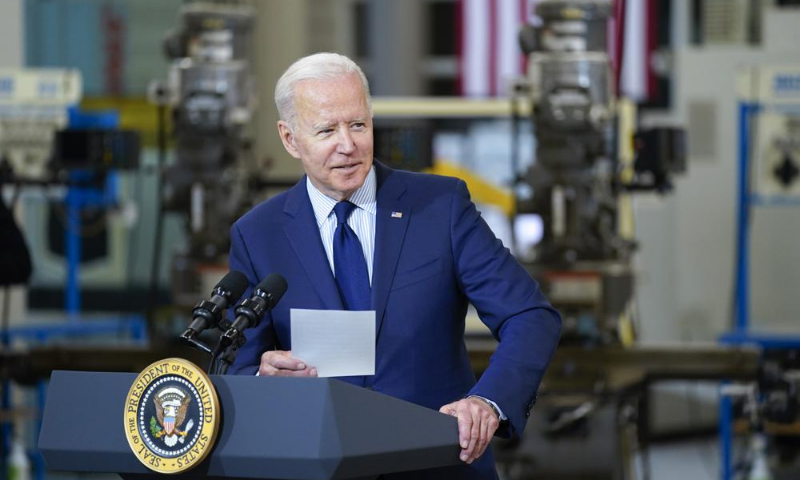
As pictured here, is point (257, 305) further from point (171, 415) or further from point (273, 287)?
point (171, 415)

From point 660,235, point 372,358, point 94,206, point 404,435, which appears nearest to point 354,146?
point 372,358

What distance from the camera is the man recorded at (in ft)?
6.96

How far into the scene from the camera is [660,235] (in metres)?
8.57

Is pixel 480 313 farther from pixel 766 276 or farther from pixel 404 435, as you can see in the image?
pixel 766 276

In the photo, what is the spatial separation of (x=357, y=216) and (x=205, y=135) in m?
3.64

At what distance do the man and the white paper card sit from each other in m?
0.03

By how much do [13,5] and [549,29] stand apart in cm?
319

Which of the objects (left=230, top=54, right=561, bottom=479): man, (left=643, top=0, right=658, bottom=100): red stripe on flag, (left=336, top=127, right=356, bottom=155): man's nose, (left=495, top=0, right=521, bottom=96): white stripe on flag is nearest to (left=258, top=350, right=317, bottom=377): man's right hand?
(left=230, top=54, right=561, bottom=479): man

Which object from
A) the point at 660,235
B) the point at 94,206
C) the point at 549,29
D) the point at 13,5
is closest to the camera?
the point at 549,29

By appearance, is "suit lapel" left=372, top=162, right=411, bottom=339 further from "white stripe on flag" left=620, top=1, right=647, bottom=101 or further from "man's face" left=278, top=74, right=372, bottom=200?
"white stripe on flag" left=620, top=1, right=647, bottom=101

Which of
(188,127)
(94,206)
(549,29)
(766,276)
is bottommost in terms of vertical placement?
(766,276)

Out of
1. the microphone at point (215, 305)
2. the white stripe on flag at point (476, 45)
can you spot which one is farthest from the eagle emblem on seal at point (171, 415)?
the white stripe on flag at point (476, 45)

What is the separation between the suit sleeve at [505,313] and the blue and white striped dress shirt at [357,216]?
0.13 metres

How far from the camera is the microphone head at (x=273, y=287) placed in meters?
2.02
